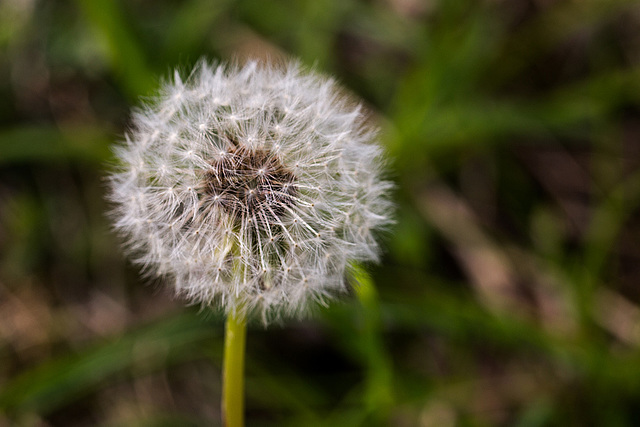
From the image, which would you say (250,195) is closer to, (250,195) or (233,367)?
(250,195)

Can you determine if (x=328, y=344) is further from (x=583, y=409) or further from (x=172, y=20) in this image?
(x=172, y=20)

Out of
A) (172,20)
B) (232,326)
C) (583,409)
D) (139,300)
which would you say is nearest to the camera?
(232,326)

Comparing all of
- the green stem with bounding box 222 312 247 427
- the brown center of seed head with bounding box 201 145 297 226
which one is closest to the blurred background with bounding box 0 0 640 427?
the green stem with bounding box 222 312 247 427

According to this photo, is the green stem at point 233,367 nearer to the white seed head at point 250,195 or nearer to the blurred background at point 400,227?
the white seed head at point 250,195

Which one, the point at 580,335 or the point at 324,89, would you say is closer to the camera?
the point at 324,89

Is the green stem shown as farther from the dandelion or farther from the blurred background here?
the blurred background

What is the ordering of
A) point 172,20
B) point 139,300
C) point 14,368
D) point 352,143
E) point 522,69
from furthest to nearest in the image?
point 522,69
point 172,20
point 139,300
point 14,368
point 352,143

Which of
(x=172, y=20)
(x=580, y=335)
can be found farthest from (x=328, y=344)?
(x=172, y=20)
